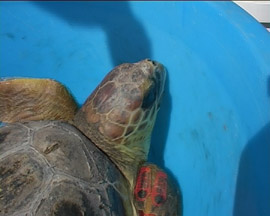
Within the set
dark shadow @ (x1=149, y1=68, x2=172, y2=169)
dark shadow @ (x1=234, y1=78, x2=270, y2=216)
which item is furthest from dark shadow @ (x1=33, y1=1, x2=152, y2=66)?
dark shadow @ (x1=234, y1=78, x2=270, y2=216)

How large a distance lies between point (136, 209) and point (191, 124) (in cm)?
33

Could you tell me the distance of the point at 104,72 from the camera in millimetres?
1499

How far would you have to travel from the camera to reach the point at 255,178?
92 centimetres

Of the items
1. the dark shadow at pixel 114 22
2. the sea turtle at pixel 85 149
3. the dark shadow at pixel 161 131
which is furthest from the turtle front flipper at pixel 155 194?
the dark shadow at pixel 114 22

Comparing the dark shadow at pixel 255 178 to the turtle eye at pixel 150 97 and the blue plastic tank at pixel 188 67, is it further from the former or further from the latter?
the turtle eye at pixel 150 97

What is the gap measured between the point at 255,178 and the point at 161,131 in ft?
1.65

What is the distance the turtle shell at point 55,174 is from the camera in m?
0.88

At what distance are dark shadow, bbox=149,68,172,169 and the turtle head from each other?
0.58 feet

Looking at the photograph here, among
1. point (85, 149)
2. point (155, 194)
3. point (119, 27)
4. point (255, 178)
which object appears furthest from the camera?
point (119, 27)

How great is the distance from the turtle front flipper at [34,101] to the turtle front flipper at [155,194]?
307 mm

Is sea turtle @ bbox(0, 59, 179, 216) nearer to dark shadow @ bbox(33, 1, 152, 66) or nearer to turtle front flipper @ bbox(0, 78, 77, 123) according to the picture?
turtle front flipper @ bbox(0, 78, 77, 123)

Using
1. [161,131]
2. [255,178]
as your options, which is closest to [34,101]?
[161,131]

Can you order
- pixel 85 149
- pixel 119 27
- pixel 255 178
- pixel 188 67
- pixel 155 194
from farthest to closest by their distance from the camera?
pixel 119 27
pixel 188 67
pixel 155 194
pixel 85 149
pixel 255 178

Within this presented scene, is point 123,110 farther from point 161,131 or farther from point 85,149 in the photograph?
point 161,131
